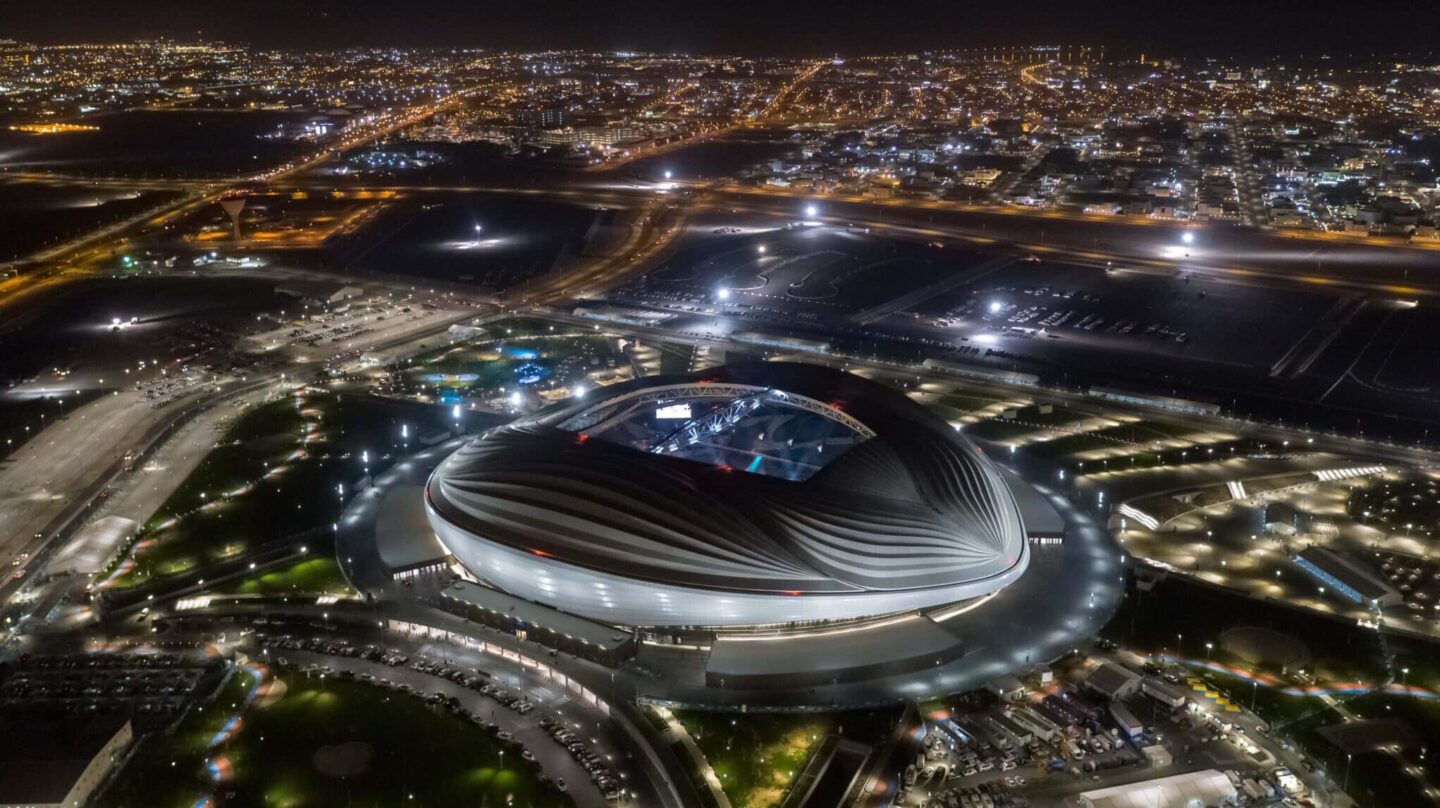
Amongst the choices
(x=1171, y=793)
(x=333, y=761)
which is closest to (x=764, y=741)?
(x=1171, y=793)

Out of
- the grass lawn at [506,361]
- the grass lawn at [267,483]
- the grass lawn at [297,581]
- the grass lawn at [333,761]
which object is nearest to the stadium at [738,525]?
the grass lawn at [297,581]

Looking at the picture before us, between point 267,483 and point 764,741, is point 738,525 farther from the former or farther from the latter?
point 267,483

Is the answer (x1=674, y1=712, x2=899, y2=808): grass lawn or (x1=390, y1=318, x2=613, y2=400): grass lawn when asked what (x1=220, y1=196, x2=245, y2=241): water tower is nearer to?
(x1=390, y1=318, x2=613, y2=400): grass lawn

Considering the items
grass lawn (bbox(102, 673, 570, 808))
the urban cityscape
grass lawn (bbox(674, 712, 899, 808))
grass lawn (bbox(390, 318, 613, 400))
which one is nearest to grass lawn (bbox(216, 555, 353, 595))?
the urban cityscape

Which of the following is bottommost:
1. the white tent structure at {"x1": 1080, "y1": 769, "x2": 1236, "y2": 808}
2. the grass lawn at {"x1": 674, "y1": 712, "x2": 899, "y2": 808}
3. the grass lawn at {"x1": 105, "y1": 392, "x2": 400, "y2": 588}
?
the grass lawn at {"x1": 105, "y1": 392, "x2": 400, "y2": 588}

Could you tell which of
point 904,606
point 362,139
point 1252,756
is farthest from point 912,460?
point 362,139
